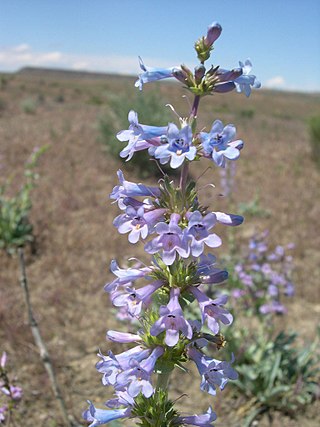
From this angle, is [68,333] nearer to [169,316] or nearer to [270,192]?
[169,316]

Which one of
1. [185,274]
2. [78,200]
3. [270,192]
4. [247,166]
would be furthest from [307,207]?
[185,274]

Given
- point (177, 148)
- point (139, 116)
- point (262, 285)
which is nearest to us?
point (177, 148)

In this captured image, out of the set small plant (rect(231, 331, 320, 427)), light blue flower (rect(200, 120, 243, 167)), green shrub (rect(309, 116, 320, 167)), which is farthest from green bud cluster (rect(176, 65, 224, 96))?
green shrub (rect(309, 116, 320, 167))

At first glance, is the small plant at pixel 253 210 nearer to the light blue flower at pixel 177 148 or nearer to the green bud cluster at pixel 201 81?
the green bud cluster at pixel 201 81

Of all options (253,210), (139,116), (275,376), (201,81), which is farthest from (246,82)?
(139,116)

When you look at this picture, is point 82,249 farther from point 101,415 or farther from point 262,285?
point 101,415

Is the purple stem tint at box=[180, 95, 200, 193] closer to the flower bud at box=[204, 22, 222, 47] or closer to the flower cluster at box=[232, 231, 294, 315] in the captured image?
the flower bud at box=[204, 22, 222, 47]
